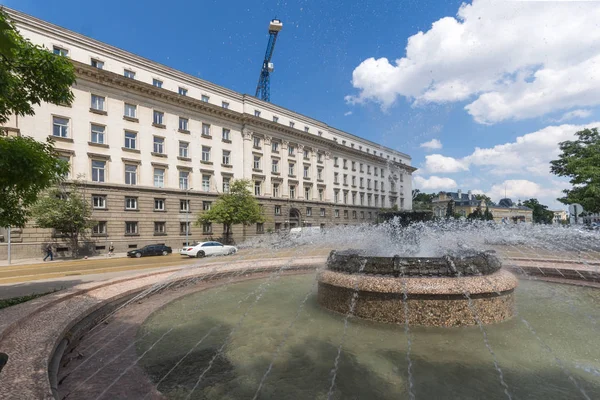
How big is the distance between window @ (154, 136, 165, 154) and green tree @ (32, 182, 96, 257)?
31.0 ft

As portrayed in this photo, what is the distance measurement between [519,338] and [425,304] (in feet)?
5.49

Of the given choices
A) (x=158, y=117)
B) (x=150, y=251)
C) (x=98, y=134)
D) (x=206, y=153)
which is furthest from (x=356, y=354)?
(x=206, y=153)

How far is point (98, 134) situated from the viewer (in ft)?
108

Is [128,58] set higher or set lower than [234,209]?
higher

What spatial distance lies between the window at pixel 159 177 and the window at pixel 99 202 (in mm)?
5786

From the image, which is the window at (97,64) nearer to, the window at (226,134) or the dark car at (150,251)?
the window at (226,134)

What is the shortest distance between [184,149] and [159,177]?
16.5ft

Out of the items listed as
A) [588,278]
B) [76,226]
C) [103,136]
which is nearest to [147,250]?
[76,226]

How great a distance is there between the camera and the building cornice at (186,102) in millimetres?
31734

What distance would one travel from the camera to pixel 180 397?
13.4ft

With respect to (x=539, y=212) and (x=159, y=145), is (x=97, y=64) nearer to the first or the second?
(x=159, y=145)

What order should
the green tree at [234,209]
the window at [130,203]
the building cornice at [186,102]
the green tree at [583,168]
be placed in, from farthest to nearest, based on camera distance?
the green tree at [234,209] → the window at [130,203] → the building cornice at [186,102] → the green tree at [583,168]

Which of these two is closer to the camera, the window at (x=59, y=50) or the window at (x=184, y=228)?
the window at (x=59, y=50)

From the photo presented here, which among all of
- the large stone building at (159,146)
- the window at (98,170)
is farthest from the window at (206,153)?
the window at (98,170)
